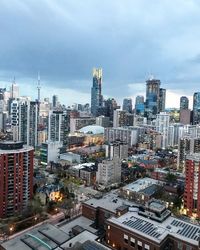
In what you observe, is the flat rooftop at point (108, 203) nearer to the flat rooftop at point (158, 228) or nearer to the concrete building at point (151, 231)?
the concrete building at point (151, 231)

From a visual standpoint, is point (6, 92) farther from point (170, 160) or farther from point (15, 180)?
point (15, 180)

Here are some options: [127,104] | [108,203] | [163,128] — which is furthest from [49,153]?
[127,104]

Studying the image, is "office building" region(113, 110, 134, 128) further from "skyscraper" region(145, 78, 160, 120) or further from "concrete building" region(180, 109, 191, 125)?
"skyscraper" region(145, 78, 160, 120)

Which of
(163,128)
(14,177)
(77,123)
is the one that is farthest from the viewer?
(77,123)

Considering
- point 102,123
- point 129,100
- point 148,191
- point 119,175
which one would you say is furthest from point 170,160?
point 129,100

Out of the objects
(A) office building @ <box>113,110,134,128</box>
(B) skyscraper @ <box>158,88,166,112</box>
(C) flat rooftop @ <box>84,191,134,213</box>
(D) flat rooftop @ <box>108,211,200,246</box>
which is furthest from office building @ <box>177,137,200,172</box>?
(B) skyscraper @ <box>158,88,166,112</box>

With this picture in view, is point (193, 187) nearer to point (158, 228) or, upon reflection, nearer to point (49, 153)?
point (158, 228)

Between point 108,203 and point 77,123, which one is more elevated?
point 77,123
